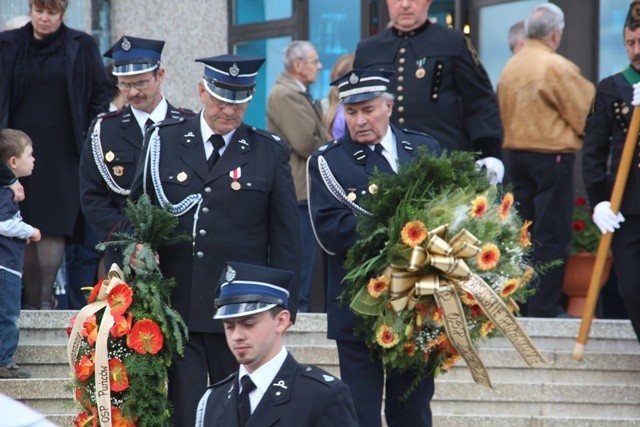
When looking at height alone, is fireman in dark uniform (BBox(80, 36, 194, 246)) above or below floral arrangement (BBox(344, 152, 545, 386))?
above

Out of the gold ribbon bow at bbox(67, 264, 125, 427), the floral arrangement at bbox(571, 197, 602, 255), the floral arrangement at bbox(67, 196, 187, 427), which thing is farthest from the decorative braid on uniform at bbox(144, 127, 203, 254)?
the floral arrangement at bbox(571, 197, 602, 255)

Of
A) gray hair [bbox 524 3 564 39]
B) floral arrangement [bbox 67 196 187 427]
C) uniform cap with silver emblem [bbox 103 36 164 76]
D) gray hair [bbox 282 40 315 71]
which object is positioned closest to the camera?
floral arrangement [bbox 67 196 187 427]

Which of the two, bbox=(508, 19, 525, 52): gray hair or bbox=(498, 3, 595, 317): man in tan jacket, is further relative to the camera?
bbox=(508, 19, 525, 52): gray hair

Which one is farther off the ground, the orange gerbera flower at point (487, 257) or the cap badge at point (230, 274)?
the cap badge at point (230, 274)

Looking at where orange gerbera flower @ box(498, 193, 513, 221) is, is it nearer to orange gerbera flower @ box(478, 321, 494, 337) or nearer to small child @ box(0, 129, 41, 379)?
orange gerbera flower @ box(478, 321, 494, 337)

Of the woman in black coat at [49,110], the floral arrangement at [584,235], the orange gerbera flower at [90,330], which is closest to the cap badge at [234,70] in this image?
the orange gerbera flower at [90,330]

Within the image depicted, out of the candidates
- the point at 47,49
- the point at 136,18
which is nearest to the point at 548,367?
the point at 47,49

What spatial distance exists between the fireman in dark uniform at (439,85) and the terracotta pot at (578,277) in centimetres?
265

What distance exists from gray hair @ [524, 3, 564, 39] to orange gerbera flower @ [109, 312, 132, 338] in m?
4.49

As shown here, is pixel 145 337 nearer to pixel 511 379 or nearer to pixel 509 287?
pixel 509 287

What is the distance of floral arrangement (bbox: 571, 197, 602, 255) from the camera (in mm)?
10648

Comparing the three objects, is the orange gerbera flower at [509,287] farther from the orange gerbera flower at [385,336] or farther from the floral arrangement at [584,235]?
the floral arrangement at [584,235]

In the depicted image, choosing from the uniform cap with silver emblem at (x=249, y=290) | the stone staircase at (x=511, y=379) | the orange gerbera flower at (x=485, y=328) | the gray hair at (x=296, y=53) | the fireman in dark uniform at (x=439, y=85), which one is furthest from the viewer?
the gray hair at (x=296, y=53)

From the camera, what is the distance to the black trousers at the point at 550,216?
1012cm
